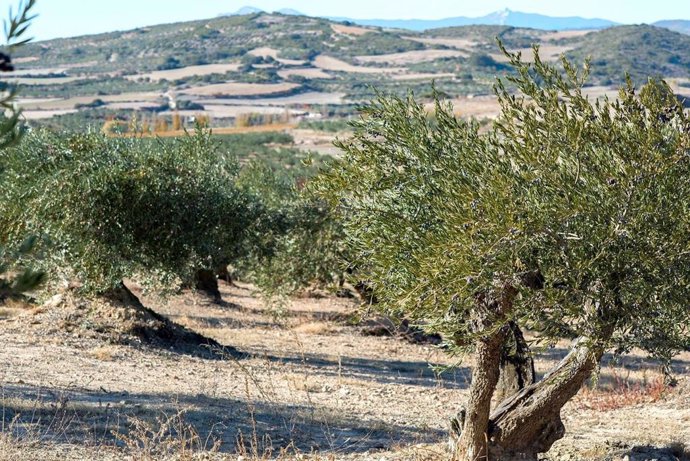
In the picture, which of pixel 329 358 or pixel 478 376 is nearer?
pixel 478 376

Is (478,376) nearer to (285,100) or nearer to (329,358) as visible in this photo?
(329,358)

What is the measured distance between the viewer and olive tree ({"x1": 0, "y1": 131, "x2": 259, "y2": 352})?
57.8 feet

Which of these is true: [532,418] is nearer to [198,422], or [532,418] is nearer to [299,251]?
[198,422]

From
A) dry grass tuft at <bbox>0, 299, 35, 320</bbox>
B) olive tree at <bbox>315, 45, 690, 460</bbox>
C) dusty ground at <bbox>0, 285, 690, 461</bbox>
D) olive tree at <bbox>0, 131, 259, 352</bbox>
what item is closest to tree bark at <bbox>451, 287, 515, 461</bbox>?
olive tree at <bbox>315, 45, 690, 460</bbox>

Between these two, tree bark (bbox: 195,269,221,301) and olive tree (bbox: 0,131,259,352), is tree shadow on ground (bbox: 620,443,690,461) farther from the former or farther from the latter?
tree bark (bbox: 195,269,221,301)

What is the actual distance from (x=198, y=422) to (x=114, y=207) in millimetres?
7210

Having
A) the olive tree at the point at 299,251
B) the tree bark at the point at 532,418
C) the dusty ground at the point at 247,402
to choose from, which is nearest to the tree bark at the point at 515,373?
the dusty ground at the point at 247,402

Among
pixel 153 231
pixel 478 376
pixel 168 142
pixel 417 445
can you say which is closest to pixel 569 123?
pixel 478 376

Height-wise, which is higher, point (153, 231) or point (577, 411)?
point (153, 231)

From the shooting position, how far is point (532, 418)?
31.8 ft

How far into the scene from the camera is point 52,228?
17578 millimetres

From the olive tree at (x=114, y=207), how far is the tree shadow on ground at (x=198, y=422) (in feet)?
16.4

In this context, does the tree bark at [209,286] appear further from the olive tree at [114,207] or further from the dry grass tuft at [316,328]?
the olive tree at [114,207]

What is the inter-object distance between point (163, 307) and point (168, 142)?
8916 millimetres
